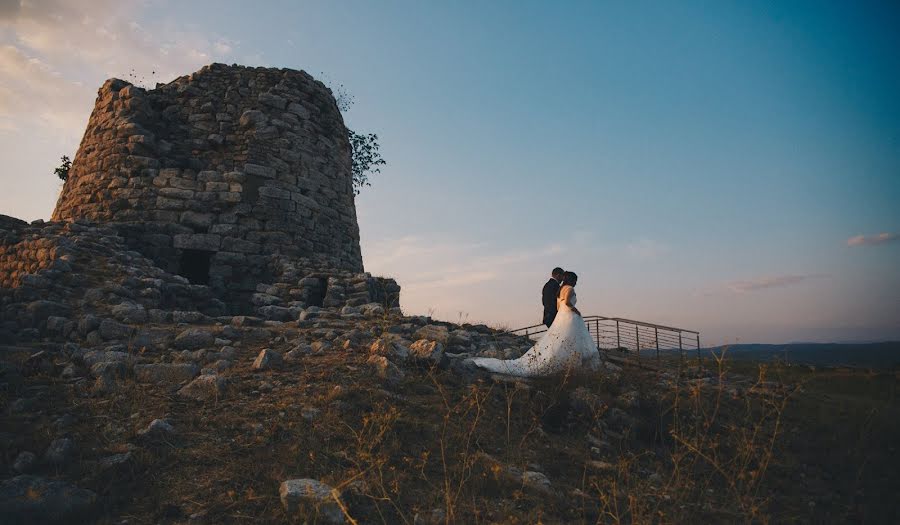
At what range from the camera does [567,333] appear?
5.83 metres

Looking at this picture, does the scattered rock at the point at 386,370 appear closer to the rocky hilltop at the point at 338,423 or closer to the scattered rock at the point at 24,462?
the rocky hilltop at the point at 338,423

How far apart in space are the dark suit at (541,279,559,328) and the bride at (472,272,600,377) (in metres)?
1.22

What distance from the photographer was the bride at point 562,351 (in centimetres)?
530

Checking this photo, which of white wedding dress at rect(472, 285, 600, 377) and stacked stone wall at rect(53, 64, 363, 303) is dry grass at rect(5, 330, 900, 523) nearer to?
white wedding dress at rect(472, 285, 600, 377)

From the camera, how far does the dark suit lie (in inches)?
295

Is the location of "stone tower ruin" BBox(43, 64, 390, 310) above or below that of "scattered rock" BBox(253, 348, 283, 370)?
above

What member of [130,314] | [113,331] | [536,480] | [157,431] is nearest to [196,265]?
[130,314]

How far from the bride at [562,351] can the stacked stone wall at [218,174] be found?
5.66m

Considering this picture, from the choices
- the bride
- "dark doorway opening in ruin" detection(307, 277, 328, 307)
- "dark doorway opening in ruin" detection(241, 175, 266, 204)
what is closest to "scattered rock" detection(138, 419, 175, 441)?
the bride

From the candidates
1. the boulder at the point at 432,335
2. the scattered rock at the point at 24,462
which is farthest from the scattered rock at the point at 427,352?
the scattered rock at the point at 24,462

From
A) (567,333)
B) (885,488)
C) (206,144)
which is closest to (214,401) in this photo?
(567,333)

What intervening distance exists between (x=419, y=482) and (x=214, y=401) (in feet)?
6.08

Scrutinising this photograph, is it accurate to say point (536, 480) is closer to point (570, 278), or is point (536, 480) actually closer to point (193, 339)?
point (570, 278)

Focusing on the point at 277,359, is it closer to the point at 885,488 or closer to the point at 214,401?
the point at 214,401
